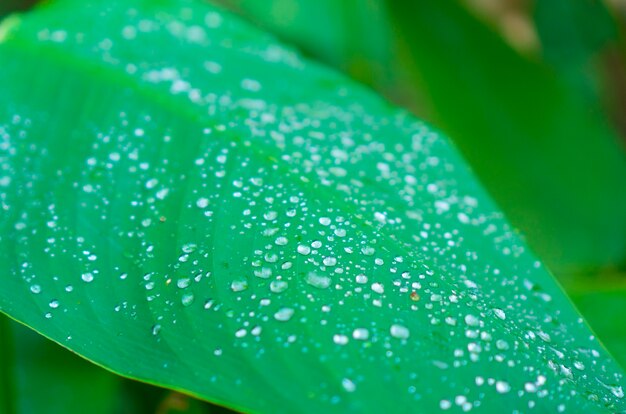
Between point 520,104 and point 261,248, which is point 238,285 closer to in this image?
point 261,248

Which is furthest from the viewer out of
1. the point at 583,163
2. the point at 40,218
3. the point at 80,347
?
the point at 583,163

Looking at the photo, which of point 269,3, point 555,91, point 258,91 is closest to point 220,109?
point 258,91

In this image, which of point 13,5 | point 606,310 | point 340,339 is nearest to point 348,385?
point 340,339

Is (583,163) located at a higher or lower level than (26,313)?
higher

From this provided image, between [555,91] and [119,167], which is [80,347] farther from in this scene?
[555,91]

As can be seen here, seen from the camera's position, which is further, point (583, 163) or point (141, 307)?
point (583, 163)

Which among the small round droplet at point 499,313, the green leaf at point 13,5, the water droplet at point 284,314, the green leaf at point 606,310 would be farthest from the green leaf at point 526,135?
the green leaf at point 13,5
